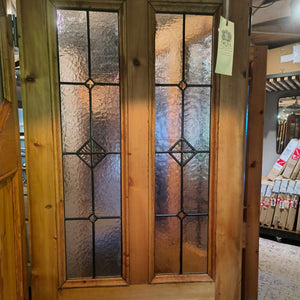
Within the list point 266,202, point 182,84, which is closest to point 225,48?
point 182,84

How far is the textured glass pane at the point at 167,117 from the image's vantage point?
1.04 meters

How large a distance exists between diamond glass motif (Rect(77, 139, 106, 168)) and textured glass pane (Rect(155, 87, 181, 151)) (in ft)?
0.90

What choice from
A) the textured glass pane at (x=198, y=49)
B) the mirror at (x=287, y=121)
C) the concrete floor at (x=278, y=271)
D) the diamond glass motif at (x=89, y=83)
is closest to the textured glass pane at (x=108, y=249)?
the diamond glass motif at (x=89, y=83)

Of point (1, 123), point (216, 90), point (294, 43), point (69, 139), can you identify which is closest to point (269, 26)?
point (294, 43)

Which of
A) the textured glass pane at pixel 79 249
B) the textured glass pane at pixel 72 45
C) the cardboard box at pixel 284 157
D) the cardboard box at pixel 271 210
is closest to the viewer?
the textured glass pane at pixel 72 45

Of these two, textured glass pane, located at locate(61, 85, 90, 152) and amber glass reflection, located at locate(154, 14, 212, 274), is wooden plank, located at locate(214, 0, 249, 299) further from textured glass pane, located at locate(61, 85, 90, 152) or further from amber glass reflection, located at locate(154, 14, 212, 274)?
textured glass pane, located at locate(61, 85, 90, 152)

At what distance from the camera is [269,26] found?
Result: 205 cm

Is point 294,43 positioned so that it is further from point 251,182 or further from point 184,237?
point 184,237

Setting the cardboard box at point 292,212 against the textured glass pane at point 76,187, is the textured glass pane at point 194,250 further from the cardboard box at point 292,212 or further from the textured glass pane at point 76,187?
the cardboard box at point 292,212

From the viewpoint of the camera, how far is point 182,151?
107 cm

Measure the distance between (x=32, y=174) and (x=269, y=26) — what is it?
7.75 ft

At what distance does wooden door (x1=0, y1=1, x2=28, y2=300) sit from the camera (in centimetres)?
85

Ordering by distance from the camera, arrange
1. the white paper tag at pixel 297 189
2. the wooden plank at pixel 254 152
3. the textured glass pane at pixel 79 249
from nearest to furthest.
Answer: the textured glass pane at pixel 79 249
the wooden plank at pixel 254 152
the white paper tag at pixel 297 189

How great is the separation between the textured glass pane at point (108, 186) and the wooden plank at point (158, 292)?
38cm
